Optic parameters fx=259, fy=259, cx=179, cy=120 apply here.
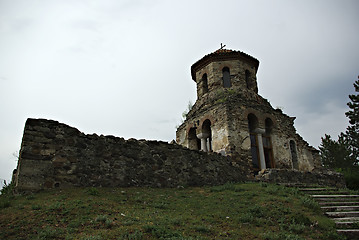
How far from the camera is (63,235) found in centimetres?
462

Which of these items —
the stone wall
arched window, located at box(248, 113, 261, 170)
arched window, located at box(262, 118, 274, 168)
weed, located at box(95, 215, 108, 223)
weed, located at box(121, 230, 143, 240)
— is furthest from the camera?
arched window, located at box(262, 118, 274, 168)

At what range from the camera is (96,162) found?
817 cm

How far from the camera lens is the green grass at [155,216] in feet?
16.1

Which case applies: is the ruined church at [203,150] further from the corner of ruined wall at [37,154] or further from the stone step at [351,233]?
the stone step at [351,233]

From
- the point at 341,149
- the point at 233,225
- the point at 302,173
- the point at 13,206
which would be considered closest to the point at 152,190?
the point at 233,225

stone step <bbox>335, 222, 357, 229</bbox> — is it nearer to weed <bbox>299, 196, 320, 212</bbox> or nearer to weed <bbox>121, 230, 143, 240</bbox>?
weed <bbox>299, 196, 320, 212</bbox>

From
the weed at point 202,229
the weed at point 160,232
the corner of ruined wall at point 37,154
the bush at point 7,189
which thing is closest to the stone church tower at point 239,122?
the weed at point 202,229

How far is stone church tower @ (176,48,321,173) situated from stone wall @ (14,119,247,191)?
3.36 m

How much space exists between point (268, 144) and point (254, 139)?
1.10 metres

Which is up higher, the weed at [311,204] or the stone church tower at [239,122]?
the stone church tower at [239,122]

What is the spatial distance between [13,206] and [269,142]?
13060 mm

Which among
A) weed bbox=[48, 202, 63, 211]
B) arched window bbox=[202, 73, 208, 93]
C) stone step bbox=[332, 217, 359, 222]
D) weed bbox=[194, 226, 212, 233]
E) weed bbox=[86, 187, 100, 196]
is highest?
arched window bbox=[202, 73, 208, 93]

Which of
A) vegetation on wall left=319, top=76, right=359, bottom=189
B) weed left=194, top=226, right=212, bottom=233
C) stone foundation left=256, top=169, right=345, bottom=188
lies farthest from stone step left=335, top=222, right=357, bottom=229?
vegetation on wall left=319, top=76, right=359, bottom=189

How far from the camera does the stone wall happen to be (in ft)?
23.7
